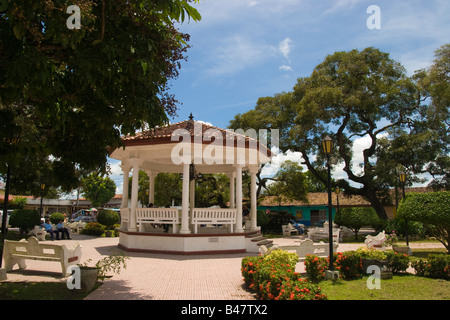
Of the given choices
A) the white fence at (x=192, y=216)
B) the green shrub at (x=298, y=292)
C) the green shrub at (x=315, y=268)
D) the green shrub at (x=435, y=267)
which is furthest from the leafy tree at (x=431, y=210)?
the green shrub at (x=298, y=292)

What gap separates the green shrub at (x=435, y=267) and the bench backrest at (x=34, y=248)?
376 inches

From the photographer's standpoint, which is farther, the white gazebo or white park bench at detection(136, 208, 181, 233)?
white park bench at detection(136, 208, 181, 233)

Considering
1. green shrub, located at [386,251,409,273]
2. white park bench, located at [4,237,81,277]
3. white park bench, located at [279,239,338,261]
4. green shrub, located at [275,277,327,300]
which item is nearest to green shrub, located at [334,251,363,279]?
white park bench, located at [279,239,338,261]

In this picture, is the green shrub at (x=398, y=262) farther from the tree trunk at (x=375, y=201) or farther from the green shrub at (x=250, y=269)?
the tree trunk at (x=375, y=201)

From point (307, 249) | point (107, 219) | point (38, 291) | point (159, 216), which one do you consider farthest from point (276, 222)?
point (38, 291)

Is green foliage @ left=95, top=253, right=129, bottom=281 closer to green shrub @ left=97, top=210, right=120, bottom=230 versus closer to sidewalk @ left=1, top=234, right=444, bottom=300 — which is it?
sidewalk @ left=1, top=234, right=444, bottom=300

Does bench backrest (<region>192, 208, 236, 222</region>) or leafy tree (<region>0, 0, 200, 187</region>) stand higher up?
leafy tree (<region>0, 0, 200, 187</region>)

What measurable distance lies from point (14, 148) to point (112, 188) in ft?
216

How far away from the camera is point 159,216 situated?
1352 cm

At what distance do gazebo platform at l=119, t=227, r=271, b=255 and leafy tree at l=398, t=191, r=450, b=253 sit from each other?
6.45 m

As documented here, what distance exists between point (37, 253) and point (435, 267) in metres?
10.5

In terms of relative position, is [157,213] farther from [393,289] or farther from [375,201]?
[375,201]

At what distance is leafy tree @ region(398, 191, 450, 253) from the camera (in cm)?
1236
